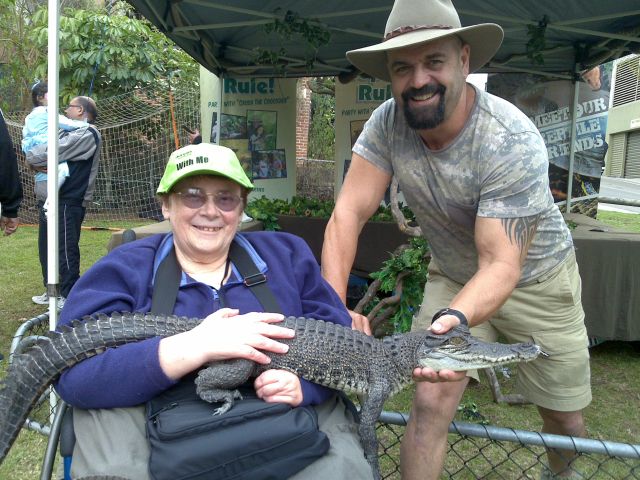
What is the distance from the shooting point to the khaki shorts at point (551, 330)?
241 cm

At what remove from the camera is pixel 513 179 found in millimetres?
2006

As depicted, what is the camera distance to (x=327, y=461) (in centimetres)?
151

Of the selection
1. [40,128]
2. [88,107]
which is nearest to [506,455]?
[40,128]

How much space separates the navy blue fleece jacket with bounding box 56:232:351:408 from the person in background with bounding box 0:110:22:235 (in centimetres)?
274

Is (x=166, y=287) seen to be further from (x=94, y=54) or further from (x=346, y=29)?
(x=94, y=54)

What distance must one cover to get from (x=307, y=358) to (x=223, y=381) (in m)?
0.31

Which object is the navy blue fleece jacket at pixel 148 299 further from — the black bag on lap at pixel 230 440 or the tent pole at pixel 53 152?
the tent pole at pixel 53 152

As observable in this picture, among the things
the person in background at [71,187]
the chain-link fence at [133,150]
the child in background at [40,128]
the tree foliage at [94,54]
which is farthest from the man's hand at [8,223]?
the chain-link fence at [133,150]

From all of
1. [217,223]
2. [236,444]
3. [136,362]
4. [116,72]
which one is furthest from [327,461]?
[116,72]

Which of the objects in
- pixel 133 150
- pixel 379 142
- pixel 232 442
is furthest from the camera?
pixel 133 150

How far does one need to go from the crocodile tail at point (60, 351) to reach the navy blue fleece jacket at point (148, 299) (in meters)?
0.05

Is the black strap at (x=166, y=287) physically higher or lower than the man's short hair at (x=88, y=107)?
lower

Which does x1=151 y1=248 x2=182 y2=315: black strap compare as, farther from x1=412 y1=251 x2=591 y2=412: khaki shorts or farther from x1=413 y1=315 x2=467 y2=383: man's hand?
x1=412 y1=251 x2=591 y2=412: khaki shorts

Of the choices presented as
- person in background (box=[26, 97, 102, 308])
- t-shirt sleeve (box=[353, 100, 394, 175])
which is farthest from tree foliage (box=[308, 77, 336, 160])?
t-shirt sleeve (box=[353, 100, 394, 175])
